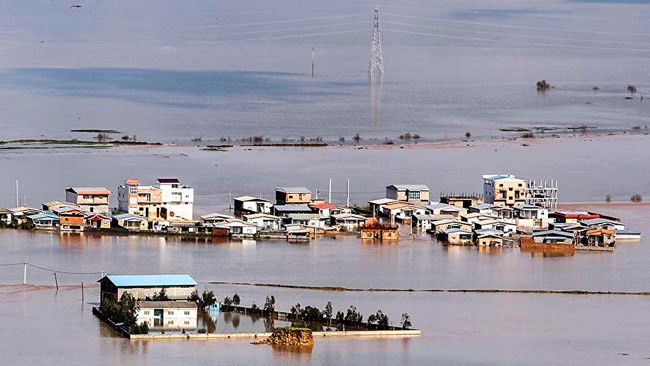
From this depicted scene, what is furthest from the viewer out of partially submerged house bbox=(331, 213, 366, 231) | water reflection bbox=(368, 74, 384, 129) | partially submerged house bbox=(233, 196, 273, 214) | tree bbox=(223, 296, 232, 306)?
water reflection bbox=(368, 74, 384, 129)

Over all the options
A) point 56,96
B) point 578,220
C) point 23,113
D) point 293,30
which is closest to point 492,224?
point 578,220

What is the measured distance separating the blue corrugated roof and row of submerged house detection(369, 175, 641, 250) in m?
3.02

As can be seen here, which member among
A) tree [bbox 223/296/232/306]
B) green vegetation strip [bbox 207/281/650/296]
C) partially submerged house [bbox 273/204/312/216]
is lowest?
tree [bbox 223/296/232/306]

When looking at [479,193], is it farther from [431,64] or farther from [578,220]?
[431,64]

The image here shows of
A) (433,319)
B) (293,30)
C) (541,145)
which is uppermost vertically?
(293,30)

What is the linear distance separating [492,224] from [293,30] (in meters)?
25.3

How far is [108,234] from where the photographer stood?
11102 mm

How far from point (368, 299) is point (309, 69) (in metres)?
18.0

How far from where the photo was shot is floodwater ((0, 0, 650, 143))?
62.5 ft

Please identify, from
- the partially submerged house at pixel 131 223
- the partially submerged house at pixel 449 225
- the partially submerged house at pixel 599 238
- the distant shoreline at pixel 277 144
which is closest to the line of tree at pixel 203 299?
the partially submerged house at pixel 131 223

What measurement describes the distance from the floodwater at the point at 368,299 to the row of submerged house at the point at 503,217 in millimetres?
222

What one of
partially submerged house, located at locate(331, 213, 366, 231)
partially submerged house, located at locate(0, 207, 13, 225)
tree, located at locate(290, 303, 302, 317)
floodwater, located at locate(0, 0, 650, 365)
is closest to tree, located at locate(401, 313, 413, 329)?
floodwater, located at locate(0, 0, 650, 365)

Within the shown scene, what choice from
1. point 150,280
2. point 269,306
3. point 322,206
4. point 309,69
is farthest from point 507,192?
point 309,69

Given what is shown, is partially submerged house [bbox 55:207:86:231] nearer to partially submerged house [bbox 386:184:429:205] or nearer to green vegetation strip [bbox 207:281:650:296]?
green vegetation strip [bbox 207:281:650:296]
